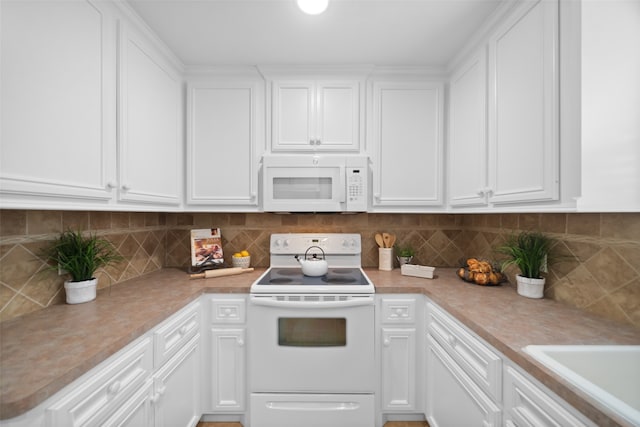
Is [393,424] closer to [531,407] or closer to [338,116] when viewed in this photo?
[531,407]

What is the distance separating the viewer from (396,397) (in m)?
1.67

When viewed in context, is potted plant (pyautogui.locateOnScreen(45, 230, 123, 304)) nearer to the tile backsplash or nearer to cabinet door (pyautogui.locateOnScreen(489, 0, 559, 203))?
the tile backsplash

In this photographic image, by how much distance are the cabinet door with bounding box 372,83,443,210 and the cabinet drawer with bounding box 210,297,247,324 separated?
3.77 ft

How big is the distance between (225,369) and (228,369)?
0.02m

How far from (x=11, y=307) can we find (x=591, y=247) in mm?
2571

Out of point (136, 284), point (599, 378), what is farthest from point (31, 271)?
point (599, 378)

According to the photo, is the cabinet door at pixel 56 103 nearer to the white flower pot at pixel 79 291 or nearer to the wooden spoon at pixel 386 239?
the white flower pot at pixel 79 291

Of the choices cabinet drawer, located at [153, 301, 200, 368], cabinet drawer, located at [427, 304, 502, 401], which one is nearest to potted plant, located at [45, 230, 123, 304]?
cabinet drawer, located at [153, 301, 200, 368]

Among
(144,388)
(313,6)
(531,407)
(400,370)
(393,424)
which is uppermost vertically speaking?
(313,6)

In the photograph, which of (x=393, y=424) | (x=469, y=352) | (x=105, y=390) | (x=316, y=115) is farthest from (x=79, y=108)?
(x=393, y=424)

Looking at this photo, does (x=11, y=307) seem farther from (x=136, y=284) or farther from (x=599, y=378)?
(x=599, y=378)

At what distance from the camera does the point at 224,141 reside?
6.33ft

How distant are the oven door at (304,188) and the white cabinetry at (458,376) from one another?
3.02 feet

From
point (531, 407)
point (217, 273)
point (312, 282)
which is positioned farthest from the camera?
point (217, 273)
